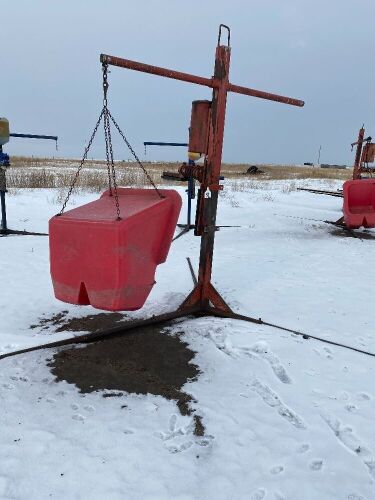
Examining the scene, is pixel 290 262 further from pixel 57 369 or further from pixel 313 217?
pixel 313 217

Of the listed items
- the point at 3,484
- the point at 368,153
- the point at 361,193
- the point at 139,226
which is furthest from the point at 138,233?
the point at 368,153

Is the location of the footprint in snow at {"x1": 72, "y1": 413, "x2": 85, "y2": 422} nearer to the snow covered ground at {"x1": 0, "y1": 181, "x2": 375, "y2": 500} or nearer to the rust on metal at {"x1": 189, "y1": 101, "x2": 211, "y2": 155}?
the snow covered ground at {"x1": 0, "y1": 181, "x2": 375, "y2": 500}

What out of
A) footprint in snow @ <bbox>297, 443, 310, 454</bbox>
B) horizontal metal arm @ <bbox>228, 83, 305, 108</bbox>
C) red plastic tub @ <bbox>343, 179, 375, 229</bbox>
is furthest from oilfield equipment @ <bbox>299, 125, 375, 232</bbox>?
footprint in snow @ <bbox>297, 443, 310, 454</bbox>

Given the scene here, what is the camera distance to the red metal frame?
3.39m

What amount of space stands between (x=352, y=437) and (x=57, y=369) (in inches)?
76.2

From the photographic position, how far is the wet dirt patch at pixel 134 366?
2.63 metres

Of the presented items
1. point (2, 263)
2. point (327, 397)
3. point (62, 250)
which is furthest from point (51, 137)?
point (327, 397)

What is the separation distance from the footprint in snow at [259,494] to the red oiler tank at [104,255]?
4.55 ft

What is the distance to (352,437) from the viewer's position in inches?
87.7

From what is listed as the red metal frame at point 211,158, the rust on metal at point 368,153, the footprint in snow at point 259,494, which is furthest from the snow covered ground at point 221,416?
the rust on metal at point 368,153

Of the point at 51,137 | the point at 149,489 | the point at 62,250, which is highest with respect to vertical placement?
the point at 51,137

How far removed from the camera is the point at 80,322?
3711 millimetres

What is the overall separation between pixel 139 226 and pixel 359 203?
6.85 metres

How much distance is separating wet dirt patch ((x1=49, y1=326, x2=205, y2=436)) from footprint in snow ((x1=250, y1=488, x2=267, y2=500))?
49 centimetres
